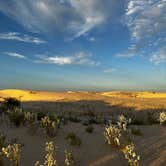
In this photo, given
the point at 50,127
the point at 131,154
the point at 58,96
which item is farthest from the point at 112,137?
the point at 58,96

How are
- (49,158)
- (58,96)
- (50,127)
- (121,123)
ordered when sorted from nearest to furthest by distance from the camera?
1. (49,158)
2. (50,127)
3. (121,123)
4. (58,96)

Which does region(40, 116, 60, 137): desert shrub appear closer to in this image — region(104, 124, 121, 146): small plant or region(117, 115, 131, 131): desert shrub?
region(104, 124, 121, 146): small plant

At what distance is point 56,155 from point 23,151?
83cm

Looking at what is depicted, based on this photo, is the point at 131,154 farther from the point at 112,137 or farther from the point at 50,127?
the point at 50,127

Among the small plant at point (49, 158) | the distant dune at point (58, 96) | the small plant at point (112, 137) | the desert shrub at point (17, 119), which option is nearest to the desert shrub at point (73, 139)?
the small plant at point (112, 137)

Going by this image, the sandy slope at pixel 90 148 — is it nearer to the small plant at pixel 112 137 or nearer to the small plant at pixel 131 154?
the small plant at pixel 112 137

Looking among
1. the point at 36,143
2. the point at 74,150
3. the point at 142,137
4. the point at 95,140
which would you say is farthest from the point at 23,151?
the point at 142,137

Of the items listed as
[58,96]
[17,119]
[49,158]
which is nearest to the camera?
[49,158]

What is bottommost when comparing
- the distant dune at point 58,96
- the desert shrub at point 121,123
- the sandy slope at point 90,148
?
the sandy slope at point 90,148

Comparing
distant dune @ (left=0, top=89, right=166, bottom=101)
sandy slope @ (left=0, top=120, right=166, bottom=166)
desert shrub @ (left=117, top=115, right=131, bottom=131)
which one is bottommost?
sandy slope @ (left=0, top=120, right=166, bottom=166)

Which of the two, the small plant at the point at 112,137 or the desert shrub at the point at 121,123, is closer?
the small plant at the point at 112,137

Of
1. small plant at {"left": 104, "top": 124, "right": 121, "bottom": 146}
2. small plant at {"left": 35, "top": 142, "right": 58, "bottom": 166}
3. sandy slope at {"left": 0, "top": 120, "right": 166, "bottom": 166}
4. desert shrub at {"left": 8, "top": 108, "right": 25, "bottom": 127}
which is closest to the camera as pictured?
small plant at {"left": 35, "top": 142, "right": 58, "bottom": 166}

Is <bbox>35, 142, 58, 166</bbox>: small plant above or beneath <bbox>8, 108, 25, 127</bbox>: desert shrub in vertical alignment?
beneath

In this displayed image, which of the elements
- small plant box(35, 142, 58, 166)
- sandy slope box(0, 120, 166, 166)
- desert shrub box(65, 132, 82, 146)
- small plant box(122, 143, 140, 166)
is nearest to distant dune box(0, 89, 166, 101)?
sandy slope box(0, 120, 166, 166)
